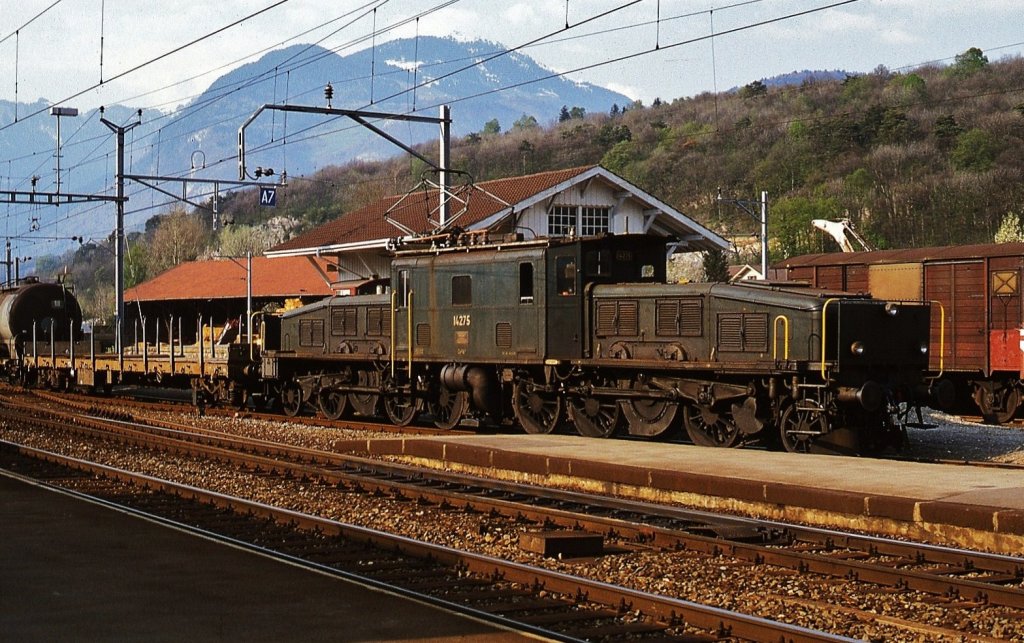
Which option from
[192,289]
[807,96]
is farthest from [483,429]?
[807,96]

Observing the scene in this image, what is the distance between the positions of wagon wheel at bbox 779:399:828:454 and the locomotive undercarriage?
0.6 inches

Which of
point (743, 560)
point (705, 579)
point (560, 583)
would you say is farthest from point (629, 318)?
point (560, 583)

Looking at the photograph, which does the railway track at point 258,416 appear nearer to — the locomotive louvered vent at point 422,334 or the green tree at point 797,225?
the locomotive louvered vent at point 422,334

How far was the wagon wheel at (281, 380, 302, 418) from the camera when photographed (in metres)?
26.3

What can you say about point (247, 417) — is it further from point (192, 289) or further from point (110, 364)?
point (192, 289)

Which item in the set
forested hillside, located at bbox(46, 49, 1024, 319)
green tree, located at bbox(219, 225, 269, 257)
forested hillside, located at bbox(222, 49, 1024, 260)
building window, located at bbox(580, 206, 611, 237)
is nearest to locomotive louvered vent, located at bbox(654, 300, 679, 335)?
building window, located at bbox(580, 206, 611, 237)

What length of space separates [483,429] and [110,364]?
14.9 meters

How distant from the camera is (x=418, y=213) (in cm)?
3969

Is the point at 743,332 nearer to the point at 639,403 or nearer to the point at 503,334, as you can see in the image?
the point at 639,403

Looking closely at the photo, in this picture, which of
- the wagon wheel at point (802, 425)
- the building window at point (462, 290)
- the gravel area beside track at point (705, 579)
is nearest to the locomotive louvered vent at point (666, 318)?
the wagon wheel at point (802, 425)

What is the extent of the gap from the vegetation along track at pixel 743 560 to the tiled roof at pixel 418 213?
19597 mm

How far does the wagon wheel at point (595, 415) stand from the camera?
19.0 m

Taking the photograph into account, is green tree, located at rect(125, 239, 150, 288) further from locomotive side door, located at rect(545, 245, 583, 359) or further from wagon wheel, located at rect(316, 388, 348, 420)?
locomotive side door, located at rect(545, 245, 583, 359)

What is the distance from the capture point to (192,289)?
56.6 meters
